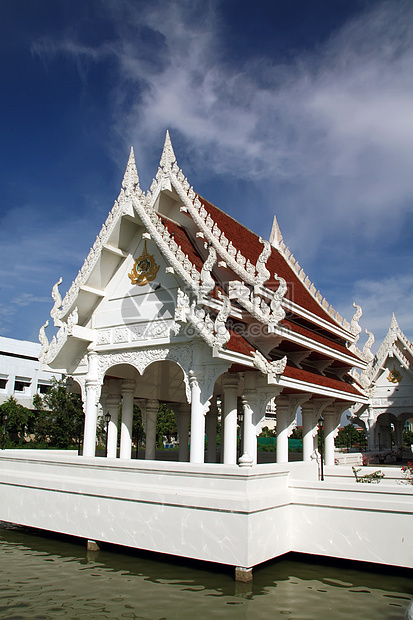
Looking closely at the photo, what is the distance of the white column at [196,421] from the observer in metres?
10.9

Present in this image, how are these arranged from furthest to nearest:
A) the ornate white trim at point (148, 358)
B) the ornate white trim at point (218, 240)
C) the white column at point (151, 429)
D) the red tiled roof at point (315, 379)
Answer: the white column at point (151, 429)
the red tiled roof at point (315, 379)
the ornate white trim at point (218, 240)
the ornate white trim at point (148, 358)

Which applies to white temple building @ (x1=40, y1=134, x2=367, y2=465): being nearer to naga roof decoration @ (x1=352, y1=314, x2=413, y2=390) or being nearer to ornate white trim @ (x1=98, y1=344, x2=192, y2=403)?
ornate white trim @ (x1=98, y1=344, x2=192, y2=403)

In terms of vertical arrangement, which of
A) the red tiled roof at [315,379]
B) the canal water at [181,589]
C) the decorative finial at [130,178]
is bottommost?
the canal water at [181,589]

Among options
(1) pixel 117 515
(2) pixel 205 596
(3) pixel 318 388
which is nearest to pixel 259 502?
(2) pixel 205 596

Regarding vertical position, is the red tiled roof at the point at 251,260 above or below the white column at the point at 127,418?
above

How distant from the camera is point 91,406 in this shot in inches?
523

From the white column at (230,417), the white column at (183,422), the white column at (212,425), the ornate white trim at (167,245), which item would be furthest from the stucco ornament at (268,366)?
the white column at (183,422)

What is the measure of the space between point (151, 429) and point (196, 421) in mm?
6591

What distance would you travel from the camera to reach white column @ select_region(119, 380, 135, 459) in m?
14.4

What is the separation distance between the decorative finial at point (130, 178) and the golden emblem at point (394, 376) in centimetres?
2057

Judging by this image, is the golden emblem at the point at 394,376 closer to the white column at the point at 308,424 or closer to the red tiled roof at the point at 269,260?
the red tiled roof at the point at 269,260

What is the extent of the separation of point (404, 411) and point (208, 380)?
65.3 ft

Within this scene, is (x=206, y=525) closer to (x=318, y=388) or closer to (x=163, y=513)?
(x=163, y=513)

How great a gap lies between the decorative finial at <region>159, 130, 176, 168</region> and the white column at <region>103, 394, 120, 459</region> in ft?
22.0
